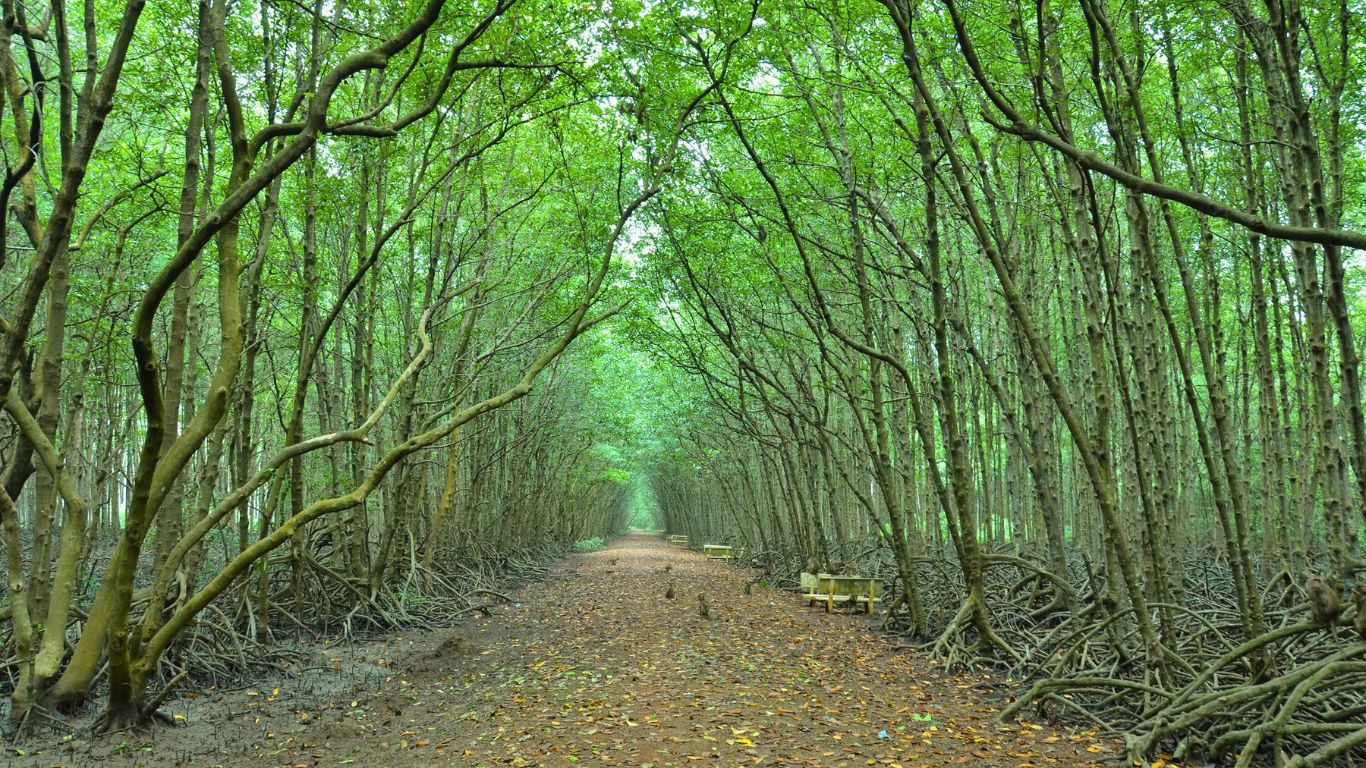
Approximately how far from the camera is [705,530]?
40.4 m

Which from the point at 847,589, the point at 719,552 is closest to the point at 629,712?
the point at 847,589

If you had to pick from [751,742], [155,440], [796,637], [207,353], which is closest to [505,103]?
[155,440]

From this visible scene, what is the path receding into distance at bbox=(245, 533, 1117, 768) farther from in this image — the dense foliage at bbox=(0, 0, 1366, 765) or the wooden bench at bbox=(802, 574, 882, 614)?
the wooden bench at bbox=(802, 574, 882, 614)

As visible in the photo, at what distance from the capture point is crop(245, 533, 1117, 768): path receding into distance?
15.2ft

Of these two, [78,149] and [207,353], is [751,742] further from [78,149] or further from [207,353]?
[207,353]

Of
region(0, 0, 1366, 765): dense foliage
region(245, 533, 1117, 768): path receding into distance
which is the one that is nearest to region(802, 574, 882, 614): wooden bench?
region(0, 0, 1366, 765): dense foliage

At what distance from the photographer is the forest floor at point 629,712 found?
4.61 meters

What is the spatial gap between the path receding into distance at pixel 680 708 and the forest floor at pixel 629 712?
0.8 inches

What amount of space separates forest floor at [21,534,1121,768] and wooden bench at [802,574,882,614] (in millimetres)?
1571

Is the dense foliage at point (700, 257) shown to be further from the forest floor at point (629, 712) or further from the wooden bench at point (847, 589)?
the wooden bench at point (847, 589)

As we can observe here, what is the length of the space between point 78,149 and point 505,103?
4.22m

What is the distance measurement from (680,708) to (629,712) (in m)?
0.39

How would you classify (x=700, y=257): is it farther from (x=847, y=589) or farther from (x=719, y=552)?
(x=719, y=552)

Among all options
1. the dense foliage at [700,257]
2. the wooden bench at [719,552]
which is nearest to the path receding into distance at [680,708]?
the dense foliage at [700,257]
